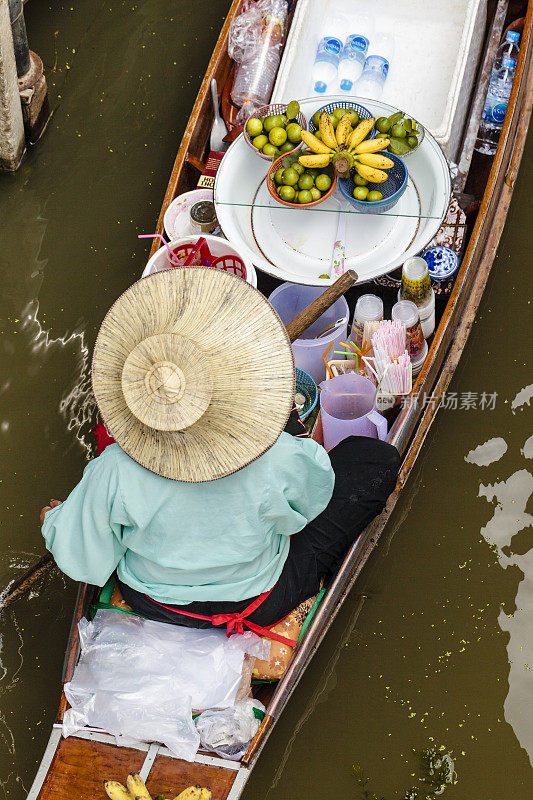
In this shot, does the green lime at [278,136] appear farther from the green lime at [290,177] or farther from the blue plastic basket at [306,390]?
the blue plastic basket at [306,390]

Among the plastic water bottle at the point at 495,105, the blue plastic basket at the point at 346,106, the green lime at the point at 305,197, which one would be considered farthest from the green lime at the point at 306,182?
the plastic water bottle at the point at 495,105

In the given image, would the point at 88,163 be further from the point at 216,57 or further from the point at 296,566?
the point at 296,566

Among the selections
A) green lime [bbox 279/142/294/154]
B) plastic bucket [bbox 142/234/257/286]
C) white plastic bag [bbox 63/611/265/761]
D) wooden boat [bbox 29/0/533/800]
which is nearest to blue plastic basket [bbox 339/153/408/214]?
green lime [bbox 279/142/294/154]

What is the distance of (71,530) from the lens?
2352 mm

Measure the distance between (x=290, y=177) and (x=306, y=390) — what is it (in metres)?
0.83

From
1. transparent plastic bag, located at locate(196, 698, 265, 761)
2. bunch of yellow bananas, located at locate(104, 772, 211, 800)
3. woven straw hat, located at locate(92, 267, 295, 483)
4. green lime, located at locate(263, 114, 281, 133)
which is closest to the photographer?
woven straw hat, located at locate(92, 267, 295, 483)

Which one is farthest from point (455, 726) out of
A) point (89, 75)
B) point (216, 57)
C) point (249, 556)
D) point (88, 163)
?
point (89, 75)

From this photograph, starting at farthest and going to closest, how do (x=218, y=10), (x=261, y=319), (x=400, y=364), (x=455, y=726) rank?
(x=218, y=10) → (x=455, y=726) → (x=400, y=364) → (x=261, y=319)

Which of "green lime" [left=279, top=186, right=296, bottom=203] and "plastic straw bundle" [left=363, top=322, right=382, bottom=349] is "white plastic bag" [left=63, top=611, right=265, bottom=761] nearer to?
"plastic straw bundle" [left=363, top=322, right=382, bottom=349]

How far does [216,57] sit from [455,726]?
9.94 ft

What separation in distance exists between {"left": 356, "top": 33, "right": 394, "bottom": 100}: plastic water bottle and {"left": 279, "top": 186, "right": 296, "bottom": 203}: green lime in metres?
0.71

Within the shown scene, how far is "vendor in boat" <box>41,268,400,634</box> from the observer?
2.09 m

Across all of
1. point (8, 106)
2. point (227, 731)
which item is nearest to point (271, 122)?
point (8, 106)

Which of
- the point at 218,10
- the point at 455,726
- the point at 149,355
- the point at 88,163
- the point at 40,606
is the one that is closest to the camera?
the point at 149,355
